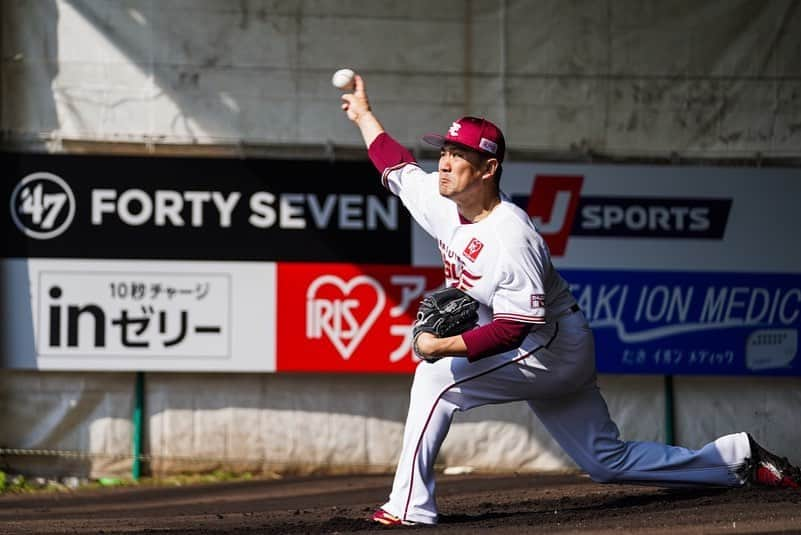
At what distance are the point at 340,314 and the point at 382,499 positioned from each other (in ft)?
5.71

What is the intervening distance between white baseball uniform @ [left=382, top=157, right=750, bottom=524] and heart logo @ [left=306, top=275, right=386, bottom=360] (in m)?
3.36

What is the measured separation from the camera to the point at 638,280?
9484mm

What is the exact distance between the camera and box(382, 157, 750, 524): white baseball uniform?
540cm

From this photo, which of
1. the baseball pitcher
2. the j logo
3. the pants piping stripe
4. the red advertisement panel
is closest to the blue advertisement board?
the j logo

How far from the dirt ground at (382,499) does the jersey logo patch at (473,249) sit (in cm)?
113

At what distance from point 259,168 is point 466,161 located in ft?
13.3

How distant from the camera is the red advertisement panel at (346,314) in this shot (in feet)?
30.6

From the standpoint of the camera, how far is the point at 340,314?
30.7 feet

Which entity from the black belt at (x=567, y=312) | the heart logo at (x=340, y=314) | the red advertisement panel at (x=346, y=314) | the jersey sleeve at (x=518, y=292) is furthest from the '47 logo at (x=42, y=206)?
the jersey sleeve at (x=518, y=292)

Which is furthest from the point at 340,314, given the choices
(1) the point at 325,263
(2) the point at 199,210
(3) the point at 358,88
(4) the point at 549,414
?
(4) the point at 549,414

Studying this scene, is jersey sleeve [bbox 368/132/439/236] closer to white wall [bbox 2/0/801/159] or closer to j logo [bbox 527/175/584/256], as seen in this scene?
white wall [bbox 2/0/801/159]

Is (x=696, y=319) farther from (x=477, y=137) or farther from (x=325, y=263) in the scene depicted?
(x=477, y=137)

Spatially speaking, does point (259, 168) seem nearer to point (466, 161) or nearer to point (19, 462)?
point (19, 462)

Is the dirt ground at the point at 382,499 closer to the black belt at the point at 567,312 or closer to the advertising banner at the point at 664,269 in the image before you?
the black belt at the point at 567,312
